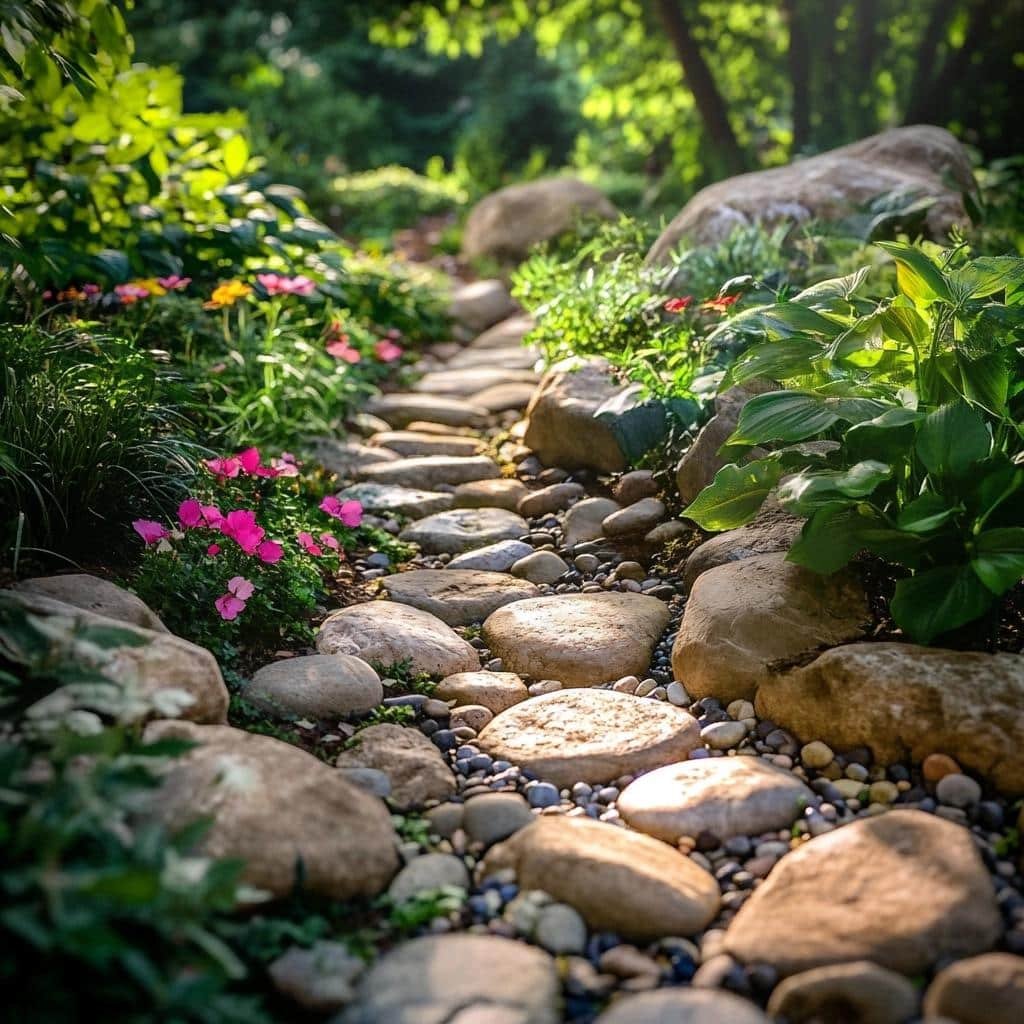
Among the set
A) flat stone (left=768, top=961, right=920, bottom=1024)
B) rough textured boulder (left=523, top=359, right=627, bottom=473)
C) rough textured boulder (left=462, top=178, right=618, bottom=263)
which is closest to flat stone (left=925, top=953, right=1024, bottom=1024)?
flat stone (left=768, top=961, right=920, bottom=1024)

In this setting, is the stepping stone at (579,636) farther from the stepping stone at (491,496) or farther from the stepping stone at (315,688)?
the stepping stone at (491,496)

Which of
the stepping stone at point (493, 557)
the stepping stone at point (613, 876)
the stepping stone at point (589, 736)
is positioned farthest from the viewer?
the stepping stone at point (493, 557)

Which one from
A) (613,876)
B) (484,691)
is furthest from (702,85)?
(613,876)

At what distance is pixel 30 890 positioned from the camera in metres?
1.47

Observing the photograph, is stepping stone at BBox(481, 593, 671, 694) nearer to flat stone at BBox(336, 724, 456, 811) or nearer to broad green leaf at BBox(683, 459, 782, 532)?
broad green leaf at BBox(683, 459, 782, 532)

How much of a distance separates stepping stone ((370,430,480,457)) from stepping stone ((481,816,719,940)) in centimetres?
259

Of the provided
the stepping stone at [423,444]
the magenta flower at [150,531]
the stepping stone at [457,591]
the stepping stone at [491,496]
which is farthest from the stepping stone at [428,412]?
the magenta flower at [150,531]

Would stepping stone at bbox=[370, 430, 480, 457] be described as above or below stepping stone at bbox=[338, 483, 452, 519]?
above

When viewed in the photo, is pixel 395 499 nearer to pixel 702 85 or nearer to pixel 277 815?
pixel 277 815

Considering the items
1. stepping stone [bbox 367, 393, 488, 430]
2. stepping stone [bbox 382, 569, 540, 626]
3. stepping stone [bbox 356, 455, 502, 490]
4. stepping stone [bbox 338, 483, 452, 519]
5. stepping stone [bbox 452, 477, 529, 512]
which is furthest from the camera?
stepping stone [bbox 367, 393, 488, 430]

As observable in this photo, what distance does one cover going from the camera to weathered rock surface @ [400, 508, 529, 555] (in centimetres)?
368

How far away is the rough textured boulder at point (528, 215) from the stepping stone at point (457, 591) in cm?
501

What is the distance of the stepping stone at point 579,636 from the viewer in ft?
9.26

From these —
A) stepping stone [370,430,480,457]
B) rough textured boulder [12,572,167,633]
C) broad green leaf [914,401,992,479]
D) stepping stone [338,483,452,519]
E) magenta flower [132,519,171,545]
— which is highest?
broad green leaf [914,401,992,479]
